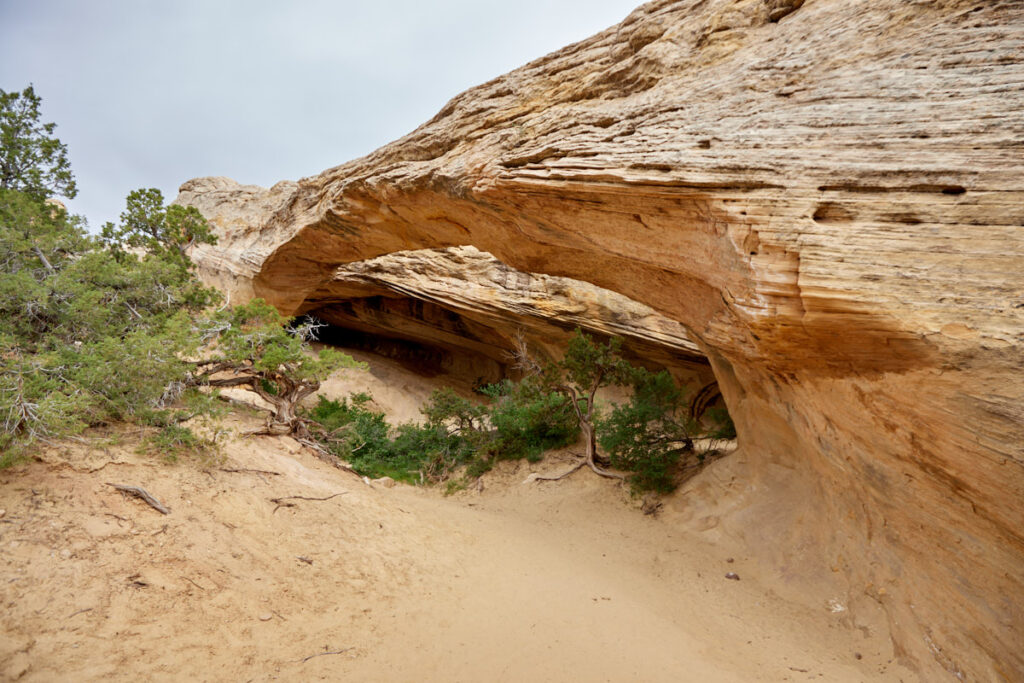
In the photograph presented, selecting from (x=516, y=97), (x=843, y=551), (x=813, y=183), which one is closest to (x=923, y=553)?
(x=843, y=551)

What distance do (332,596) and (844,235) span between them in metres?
6.22

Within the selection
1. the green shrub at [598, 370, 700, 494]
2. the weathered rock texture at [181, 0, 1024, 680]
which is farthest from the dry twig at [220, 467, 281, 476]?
the green shrub at [598, 370, 700, 494]

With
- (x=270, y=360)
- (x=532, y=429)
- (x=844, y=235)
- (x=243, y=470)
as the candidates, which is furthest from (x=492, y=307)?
(x=844, y=235)

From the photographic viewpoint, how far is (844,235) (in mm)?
4172

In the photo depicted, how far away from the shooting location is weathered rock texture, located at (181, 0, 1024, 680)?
370 cm

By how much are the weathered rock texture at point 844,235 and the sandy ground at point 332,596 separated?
119 cm

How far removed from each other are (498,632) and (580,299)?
366 inches

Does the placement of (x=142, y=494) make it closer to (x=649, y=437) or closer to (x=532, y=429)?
(x=649, y=437)

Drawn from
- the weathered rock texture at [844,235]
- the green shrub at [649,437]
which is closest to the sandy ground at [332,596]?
the weathered rock texture at [844,235]

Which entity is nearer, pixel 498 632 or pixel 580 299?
pixel 498 632

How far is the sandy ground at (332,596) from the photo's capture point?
3.77 metres

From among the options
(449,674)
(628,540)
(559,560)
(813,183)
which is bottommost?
(628,540)

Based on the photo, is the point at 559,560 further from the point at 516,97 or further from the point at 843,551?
the point at 516,97

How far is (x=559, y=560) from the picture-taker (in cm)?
689
